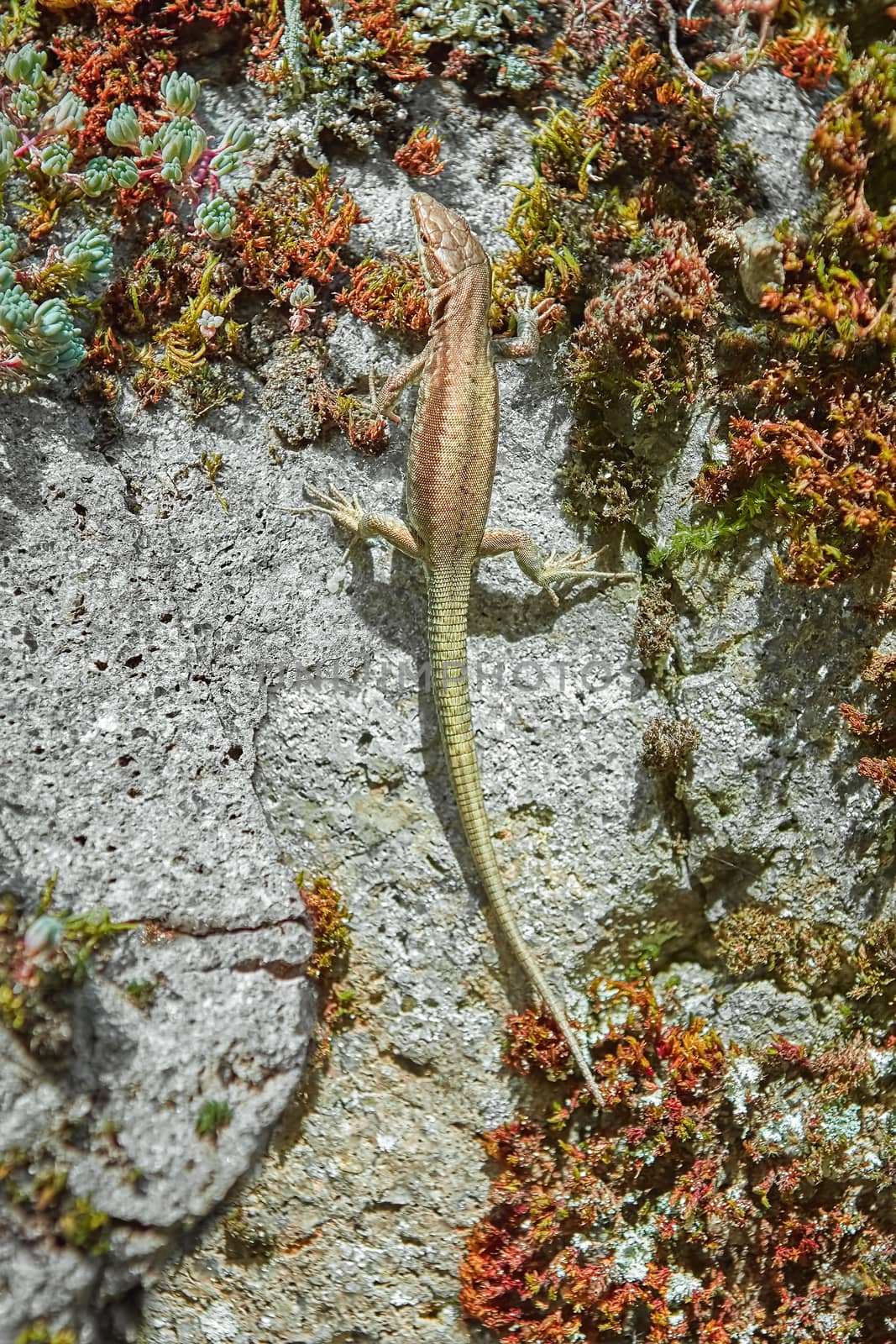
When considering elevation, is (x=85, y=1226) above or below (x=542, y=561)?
below

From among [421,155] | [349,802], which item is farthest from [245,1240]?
[421,155]

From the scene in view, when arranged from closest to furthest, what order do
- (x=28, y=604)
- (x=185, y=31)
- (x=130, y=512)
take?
(x=28, y=604)
(x=130, y=512)
(x=185, y=31)

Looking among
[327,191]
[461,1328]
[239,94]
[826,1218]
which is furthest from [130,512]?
[826,1218]

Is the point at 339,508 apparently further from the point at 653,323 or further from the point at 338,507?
the point at 653,323

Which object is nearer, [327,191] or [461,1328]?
[461,1328]

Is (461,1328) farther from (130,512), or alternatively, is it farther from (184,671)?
(130,512)

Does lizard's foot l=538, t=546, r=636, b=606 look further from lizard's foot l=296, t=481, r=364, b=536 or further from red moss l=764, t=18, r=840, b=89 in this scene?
red moss l=764, t=18, r=840, b=89

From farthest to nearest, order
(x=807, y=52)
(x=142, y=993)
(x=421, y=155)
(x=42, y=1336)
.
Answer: (x=807, y=52)
(x=421, y=155)
(x=142, y=993)
(x=42, y=1336)
